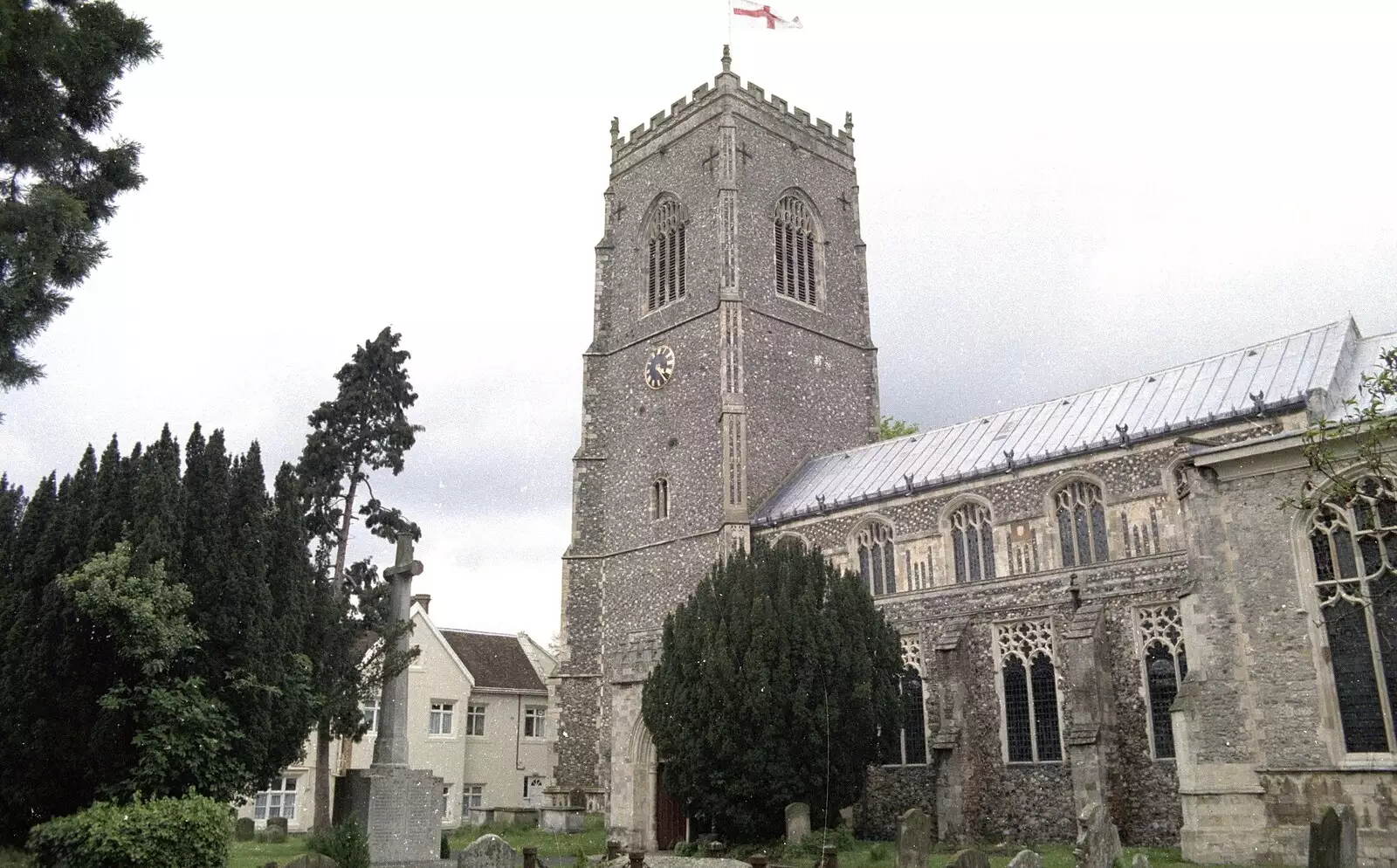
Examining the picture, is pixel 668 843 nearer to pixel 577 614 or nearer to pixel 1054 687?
pixel 1054 687

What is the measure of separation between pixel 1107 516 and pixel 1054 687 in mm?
3551

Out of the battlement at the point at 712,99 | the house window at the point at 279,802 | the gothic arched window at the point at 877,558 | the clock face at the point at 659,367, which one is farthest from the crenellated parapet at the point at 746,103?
the house window at the point at 279,802

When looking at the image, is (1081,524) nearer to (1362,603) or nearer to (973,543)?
(973,543)

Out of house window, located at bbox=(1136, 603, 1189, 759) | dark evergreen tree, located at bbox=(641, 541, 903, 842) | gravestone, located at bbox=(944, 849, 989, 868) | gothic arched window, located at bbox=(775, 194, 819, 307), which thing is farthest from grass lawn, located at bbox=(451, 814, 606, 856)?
gothic arched window, located at bbox=(775, 194, 819, 307)

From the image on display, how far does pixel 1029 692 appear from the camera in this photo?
853 inches

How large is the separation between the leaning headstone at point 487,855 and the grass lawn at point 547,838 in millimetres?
6357

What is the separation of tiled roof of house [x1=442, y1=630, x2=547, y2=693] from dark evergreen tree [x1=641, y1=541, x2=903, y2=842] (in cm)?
1565

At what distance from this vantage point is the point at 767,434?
30.6m

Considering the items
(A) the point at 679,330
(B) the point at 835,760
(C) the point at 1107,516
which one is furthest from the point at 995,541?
(A) the point at 679,330

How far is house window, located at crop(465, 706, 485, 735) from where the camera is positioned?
34.9 meters

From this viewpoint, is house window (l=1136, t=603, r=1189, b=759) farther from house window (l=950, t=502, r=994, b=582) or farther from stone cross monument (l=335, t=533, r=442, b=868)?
stone cross monument (l=335, t=533, r=442, b=868)

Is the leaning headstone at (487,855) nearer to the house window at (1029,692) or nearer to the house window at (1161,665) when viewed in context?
the house window at (1029,692)

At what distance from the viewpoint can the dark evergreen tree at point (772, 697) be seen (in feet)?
62.7

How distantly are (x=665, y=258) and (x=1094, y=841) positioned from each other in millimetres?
24347
